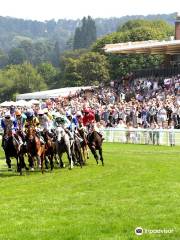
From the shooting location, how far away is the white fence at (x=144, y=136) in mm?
28703

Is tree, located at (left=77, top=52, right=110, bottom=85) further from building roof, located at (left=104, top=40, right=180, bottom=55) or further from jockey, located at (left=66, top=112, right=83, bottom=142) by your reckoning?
jockey, located at (left=66, top=112, right=83, bottom=142)

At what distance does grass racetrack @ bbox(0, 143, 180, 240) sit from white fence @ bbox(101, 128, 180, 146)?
355 inches

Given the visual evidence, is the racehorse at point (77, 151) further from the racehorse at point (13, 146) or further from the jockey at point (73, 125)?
the racehorse at point (13, 146)

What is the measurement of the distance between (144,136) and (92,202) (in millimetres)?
17733

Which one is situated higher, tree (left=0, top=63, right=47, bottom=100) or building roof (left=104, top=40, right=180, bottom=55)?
building roof (left=104, top=40, right=180, bottom=55)

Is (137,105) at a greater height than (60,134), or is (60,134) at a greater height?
(60,134)

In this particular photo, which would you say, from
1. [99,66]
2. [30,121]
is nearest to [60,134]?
[30,121]

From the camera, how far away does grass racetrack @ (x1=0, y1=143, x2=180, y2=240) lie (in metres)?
10.6

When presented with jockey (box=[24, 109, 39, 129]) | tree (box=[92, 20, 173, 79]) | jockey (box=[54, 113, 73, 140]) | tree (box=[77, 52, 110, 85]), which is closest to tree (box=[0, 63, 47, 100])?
tree (box=[92, 20, 173, 79])

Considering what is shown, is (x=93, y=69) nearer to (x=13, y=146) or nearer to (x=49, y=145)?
(x=49, y=145)

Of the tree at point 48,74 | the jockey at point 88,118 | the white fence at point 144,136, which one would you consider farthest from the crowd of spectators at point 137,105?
the tree at point 48,74

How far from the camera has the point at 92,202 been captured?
12969 millimetres

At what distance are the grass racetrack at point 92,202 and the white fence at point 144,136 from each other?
902cm

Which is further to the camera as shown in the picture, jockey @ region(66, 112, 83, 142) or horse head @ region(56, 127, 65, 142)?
jockey @ region(66, 112, 83, 142)
